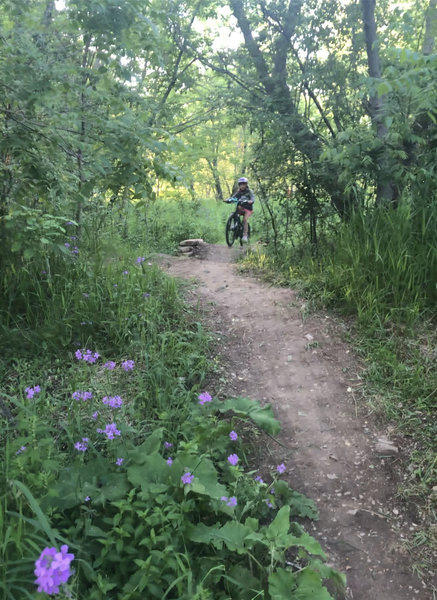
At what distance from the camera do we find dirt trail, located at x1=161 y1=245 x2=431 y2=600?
1894 mm

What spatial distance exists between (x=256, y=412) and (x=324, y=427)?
592 mm

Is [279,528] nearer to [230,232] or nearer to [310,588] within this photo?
[310,588]

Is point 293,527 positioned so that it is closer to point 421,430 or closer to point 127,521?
point 127,521

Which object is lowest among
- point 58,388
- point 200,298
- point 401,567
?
point 401,567

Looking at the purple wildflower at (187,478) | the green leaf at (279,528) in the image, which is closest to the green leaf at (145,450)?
the purple wildflower at (187,478)

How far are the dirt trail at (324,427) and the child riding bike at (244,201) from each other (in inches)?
166

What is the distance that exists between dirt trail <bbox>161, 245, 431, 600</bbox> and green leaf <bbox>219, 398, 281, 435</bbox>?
0.28 meters

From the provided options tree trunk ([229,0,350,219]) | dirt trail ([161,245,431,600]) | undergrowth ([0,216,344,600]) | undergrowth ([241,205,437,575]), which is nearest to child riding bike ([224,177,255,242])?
tree trunk ([229,0,350,219])

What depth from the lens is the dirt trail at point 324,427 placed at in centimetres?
189

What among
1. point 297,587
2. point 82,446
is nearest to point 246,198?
point 82,446

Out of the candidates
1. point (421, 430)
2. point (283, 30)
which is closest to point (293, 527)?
point (421, 430)

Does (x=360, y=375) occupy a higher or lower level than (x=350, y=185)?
lower

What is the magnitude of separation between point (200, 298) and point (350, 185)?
206cm

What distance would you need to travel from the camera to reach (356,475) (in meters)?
2.32
